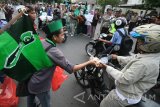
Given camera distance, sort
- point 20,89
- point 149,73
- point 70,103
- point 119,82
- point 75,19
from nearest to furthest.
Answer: point 149,73 < point 119,82 < point 20,89 < point 70,103 < point 75,19

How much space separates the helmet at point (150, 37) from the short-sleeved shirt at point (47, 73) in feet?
3.03

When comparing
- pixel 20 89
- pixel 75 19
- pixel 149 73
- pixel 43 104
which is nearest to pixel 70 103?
pixel 43 104

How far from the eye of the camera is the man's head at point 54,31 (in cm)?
270

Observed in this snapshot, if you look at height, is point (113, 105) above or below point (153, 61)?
below

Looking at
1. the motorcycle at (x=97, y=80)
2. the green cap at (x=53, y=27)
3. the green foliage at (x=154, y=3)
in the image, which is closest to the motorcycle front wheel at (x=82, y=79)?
the motorcycle at (x=97, y=80)

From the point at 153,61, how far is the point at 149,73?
0.43 feet

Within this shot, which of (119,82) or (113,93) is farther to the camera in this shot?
(113,93)

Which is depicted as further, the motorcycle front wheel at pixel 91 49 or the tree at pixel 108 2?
the tree at pixel 108 2

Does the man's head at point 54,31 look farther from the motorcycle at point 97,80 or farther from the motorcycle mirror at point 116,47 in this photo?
the motorcycle mirror at point 116,47

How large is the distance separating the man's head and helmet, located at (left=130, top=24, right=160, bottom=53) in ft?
3.15

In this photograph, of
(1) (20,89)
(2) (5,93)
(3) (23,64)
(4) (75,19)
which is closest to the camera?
(3) (23,64)

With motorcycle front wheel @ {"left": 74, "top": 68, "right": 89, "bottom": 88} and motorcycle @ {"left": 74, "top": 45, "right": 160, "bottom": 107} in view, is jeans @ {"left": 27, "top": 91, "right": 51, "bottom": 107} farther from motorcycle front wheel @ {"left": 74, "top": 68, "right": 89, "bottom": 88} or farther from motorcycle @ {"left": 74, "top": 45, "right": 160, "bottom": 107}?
motorcycle front wheel @ {"left": 74, "top": 68, "right": 89, "bottom": 88}

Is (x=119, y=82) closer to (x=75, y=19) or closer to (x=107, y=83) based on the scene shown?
(x=107, y=83)

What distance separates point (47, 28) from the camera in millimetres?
2721
